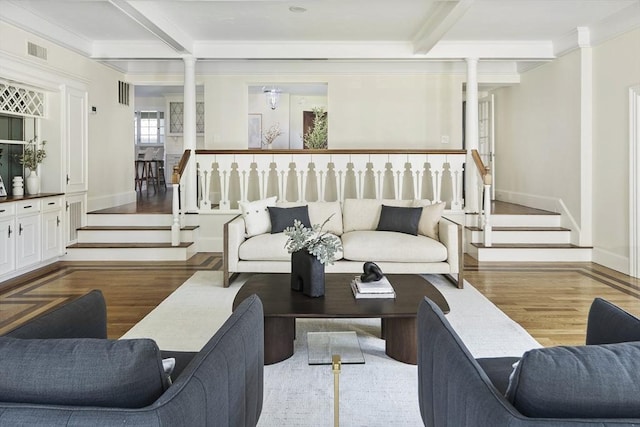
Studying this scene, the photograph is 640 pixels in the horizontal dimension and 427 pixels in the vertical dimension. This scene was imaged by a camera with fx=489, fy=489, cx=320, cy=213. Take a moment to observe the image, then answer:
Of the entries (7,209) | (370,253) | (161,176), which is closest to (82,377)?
(370,253)

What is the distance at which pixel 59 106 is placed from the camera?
21.1ft

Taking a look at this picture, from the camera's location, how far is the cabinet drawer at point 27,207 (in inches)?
216

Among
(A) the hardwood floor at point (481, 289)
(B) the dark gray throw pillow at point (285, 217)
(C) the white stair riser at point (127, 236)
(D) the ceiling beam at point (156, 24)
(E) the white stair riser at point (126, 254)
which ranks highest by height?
(D) the ceiling beam at point (156, 24)

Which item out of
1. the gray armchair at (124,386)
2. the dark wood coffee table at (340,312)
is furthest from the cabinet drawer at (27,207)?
the gray armchair at (124,386)

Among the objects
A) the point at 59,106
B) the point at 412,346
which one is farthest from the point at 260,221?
the point at 59,106

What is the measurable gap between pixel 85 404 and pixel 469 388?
1022 millimetres

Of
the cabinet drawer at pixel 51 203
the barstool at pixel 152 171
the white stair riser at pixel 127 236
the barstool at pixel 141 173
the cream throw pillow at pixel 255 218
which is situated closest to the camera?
the cream throw pillow at pixel 255 218

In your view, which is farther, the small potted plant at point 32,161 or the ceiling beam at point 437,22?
the small potted plant at point 32,161

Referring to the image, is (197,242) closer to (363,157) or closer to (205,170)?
(205,170)

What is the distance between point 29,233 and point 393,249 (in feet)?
13.8

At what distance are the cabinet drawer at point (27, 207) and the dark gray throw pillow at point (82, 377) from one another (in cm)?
493

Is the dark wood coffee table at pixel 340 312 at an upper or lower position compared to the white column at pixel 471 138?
lower

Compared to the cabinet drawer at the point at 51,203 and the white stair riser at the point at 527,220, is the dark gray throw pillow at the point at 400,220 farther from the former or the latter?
the cabinet drawer at the point at 51,203

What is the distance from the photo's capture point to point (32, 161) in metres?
6.09
